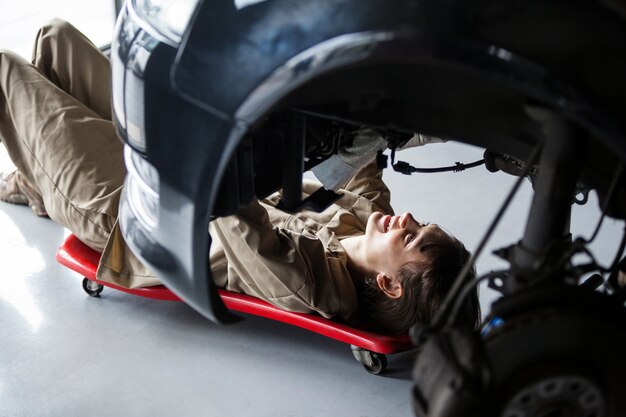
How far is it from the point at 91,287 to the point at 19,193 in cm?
58

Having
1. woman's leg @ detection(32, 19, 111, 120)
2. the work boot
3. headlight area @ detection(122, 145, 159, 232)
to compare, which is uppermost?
headlight area @ detection(122, 145, 159, 232)

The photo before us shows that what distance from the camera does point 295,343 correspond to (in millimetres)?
2168

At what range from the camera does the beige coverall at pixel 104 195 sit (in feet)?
6.41

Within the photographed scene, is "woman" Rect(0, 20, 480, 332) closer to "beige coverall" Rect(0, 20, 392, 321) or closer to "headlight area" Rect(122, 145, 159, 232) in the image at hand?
"beige coverall" Rect(0, 20, 392, 321)

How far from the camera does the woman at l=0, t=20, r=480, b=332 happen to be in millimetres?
1957

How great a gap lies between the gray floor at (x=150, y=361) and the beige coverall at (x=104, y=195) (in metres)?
0.13

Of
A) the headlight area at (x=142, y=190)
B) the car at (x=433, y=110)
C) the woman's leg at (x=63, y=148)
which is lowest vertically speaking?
the woman's leg at (x=63, y=148)

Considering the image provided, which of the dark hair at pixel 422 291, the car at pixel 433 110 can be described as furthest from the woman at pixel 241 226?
the car at pixel 433 110

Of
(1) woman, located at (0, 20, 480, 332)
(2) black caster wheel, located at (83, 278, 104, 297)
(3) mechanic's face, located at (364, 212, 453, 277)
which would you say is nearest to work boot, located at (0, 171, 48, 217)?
(1) woman, located at (0, 20, 480, 332)

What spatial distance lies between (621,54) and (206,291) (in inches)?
26.0

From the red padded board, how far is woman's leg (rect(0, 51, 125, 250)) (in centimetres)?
5

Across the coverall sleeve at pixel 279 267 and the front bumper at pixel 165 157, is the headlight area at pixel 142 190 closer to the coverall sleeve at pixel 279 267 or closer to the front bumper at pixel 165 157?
the front bumper at pixel 165 157

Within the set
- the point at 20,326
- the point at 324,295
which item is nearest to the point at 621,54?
the point at 324,295

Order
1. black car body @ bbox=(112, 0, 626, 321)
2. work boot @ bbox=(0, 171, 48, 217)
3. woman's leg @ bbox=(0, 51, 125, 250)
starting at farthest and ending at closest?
work boot @ bbox=(0, 171, 48, 217) → woman's leg @ bbox=(0, 51, 125, 250) → black car body @ bbox=(112, 0, 626, 321)
